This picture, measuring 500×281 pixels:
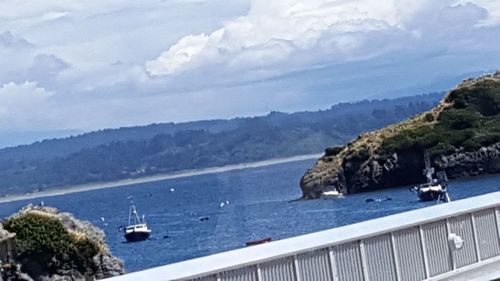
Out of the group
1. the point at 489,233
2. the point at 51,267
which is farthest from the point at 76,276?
the point at 489,233

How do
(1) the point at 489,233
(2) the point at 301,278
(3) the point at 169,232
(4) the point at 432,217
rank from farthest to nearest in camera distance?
(3) the point at 169,232 < (1) the point at 489,233 < (4) the point at 432,217 < (2) the point at 301,278

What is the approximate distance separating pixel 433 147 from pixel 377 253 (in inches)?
4482

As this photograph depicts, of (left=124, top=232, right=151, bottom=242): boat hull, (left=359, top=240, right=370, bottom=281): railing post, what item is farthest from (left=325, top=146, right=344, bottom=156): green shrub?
(left=359, top=240, right=370, bottom=281): railing post

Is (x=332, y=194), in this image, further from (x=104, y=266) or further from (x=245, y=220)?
(x=104, y=266)

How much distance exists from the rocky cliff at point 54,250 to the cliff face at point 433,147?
85.6m

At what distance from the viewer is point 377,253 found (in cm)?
1727

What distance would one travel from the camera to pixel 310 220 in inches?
4353

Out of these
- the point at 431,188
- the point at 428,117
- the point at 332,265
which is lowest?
the point at 431,188

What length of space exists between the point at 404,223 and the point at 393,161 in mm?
117883

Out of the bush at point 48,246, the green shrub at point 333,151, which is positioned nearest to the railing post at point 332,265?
the bush at point 48,246

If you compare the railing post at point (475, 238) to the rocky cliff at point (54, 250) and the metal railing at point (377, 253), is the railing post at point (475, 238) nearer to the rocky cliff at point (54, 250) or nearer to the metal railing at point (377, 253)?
the metal railing at point (377, 253)

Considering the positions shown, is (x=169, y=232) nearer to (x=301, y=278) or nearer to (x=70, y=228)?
(x=70, y=228)

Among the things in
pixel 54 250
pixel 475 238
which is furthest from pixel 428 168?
pixel 475 238

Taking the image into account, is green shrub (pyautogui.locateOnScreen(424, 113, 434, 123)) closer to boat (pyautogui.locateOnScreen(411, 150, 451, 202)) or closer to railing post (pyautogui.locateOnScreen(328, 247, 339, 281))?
boat (pyautogui.locateOnScreen(411, 150, 451, 202))
